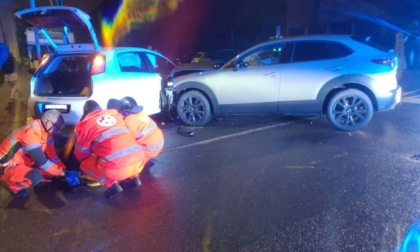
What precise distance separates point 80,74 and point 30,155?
2747 millimetres

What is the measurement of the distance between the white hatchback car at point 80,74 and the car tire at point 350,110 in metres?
3.20

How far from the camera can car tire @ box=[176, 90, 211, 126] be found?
21.4 feet

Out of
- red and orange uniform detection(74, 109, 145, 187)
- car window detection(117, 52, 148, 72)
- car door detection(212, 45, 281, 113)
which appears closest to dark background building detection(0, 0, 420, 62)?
car door detection(212, 45, 281, 113)

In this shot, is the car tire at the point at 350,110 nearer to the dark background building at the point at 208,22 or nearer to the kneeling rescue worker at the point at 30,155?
the kneeling rescue worker at the point at 30,155

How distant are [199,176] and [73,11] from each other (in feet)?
10.6

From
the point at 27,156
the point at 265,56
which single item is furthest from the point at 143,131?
the point at 265,56

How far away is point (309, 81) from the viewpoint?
5727mm

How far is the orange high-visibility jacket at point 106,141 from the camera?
134 inches

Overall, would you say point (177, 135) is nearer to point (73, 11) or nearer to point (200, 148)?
point (200, 148)

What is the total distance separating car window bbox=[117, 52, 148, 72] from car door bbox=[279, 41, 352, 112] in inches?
105

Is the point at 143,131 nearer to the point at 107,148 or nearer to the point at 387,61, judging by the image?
the point at 107,148

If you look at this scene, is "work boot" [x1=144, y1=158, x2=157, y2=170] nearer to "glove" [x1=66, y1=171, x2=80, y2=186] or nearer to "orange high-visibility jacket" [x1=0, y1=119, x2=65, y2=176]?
"glove" [x1=66, y1=171, x2=80, y2=186]

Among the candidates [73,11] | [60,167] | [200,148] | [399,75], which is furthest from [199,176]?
[399,75]

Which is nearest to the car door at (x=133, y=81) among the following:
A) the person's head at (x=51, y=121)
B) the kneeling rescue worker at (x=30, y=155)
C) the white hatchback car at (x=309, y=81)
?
the white hatchback car at (x=309, y=81)
